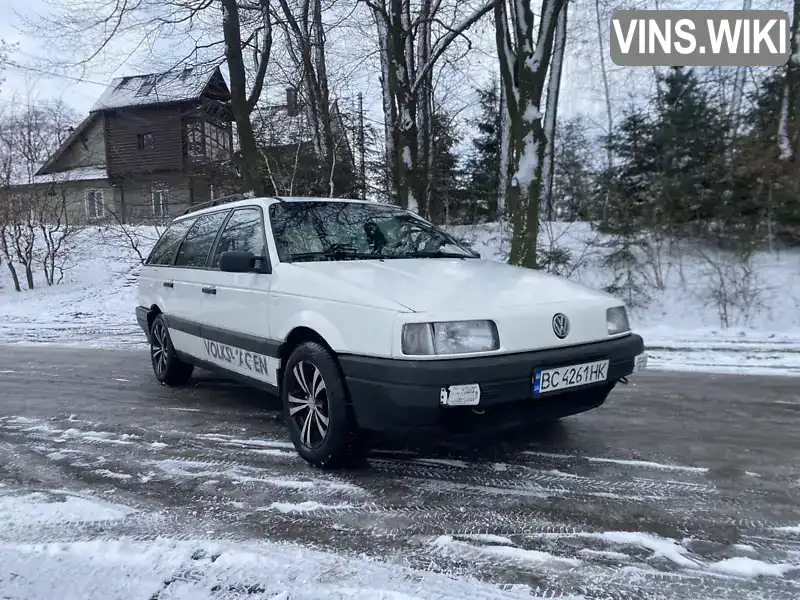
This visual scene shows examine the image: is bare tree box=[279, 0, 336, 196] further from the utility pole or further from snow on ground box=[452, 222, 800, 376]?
snow on ground box=[452, 222, 800, 376]

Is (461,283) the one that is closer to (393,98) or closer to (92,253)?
(393,98)

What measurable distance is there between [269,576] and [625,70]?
2401 cm

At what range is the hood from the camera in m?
3.12

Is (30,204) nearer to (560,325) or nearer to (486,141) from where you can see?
(486,141)

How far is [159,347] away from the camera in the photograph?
598 cm

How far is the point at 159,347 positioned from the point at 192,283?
1295 mm

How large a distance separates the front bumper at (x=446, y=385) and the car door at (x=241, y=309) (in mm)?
950

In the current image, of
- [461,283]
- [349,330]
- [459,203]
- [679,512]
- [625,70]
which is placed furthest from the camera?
[625,70]

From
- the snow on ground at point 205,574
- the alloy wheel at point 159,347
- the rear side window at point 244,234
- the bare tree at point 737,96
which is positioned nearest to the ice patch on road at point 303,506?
the snow on ground at point 205,574

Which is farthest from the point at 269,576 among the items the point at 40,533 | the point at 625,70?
the point at 625,70

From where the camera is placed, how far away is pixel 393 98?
12.2 m

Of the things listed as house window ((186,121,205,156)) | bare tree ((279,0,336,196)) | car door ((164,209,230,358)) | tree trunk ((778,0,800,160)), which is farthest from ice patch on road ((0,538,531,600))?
house window ((186,121,205,156))

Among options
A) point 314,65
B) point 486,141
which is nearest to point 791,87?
point 486,141

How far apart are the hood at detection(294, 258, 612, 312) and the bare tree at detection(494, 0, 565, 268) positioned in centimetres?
557
